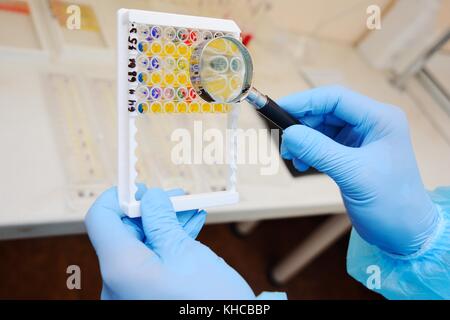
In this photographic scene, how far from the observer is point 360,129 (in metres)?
0.80

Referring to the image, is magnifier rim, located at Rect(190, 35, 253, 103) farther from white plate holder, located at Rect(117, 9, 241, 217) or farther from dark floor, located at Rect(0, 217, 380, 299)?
dark floor, located at Rect(0, 217, 380, 299)

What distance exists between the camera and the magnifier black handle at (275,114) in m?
0.67

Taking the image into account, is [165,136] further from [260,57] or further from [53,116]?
[260,57]

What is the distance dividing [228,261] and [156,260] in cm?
123

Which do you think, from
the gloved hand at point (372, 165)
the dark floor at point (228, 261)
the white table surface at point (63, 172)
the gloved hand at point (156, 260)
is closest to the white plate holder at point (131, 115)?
the gloved hand at point (156, 260)

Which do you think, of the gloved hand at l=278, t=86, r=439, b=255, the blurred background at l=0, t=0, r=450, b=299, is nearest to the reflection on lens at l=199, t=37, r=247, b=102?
the gloved hand at l=278, t=86, r=439, b=255

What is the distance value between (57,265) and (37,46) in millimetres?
861

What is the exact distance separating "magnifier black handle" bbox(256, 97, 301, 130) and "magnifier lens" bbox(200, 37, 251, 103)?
0.22 feet

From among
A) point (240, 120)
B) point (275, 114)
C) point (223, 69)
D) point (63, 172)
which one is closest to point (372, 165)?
point (275, 114)

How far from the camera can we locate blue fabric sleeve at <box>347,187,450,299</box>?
773mm

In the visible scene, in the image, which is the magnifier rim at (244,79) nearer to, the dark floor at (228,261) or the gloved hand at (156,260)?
the gloved hand at (156,260)

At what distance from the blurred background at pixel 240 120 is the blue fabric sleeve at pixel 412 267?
0.80 ft
